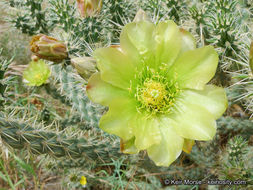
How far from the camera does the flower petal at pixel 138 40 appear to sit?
1.11 metres

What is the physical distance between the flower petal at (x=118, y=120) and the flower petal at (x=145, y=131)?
3 centimetres

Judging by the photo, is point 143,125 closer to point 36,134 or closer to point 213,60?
point 213,60

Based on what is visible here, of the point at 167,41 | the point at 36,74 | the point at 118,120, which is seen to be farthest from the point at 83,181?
the point at 167,41

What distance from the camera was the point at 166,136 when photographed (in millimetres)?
1113

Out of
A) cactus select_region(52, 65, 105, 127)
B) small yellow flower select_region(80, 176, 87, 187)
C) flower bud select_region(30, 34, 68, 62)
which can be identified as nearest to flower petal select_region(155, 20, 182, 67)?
flower bud select_region(30, 34, 68, 62)

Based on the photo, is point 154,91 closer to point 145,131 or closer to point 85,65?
point 145,131

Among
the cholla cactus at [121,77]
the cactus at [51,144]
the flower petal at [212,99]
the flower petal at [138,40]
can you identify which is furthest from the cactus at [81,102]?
the flower petal at [212,99]

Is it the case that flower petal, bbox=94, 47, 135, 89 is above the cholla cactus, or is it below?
above

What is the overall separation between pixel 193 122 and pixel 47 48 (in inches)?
29.5

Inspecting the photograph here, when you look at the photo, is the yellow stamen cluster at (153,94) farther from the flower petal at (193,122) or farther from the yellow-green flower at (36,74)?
the yellow-green flower at (36,74)

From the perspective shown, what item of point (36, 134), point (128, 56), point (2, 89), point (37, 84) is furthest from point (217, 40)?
point (37, 84)

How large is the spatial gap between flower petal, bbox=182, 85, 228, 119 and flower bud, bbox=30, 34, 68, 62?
684mm

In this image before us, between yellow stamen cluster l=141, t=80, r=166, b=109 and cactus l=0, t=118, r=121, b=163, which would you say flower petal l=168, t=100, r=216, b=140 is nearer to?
yellow stamen cluster l=141, t=80, r=166, b=109

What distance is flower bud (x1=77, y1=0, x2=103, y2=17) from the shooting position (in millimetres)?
1535
